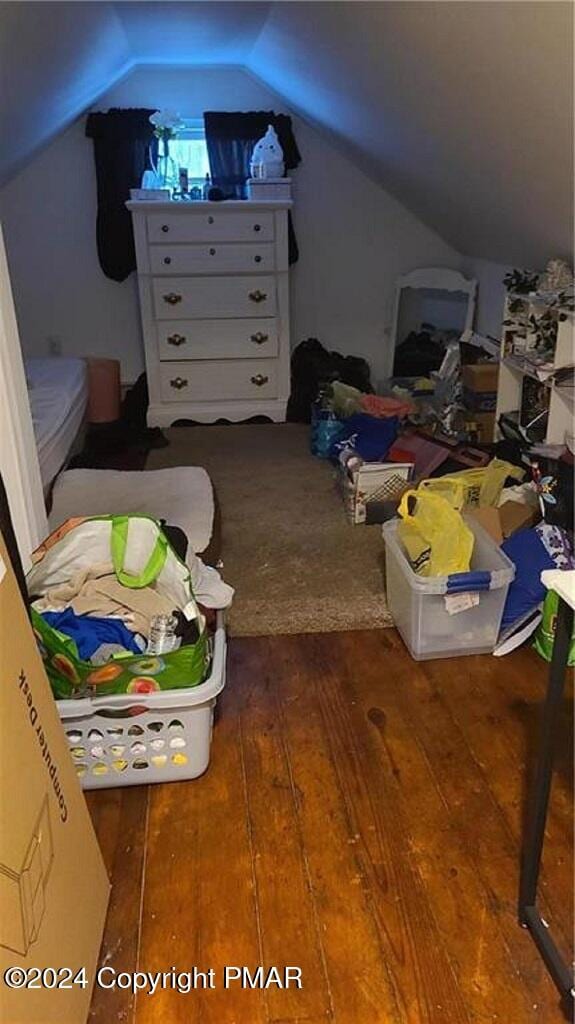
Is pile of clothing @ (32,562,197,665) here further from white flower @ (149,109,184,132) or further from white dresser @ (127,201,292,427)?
white flower @ (149,109,184,132)

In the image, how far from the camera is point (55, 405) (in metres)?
3.06

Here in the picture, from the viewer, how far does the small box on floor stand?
9.33 feet

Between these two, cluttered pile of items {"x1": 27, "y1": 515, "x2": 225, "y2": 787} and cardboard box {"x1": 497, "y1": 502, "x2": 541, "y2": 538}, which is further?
cardboard box {"x1": 497, "y1": 502, "x2": 541, "y2": 538}

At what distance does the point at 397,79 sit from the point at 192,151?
7.33ft

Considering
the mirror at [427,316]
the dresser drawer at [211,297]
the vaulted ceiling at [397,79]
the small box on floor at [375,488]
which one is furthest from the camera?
the mirror at [427,316]

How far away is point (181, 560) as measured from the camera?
1653 millimetres

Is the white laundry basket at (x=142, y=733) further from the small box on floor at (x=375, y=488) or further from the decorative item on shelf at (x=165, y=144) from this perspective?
the decorative item on shelf at (x=165, y=144)

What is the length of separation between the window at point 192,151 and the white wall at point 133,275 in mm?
80

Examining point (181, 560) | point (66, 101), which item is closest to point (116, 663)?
point (181, 560)

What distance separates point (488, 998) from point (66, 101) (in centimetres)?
361

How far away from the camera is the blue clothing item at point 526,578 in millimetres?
2064

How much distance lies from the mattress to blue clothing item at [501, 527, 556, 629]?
1.62 m

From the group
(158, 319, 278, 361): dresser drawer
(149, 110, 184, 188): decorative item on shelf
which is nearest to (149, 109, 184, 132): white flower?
(149, 110, 184, 188): decorative item on shelf

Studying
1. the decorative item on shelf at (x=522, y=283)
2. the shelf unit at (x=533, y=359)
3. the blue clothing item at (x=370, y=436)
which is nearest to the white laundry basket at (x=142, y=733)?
the blue clothing item at (x=370, y=436)
